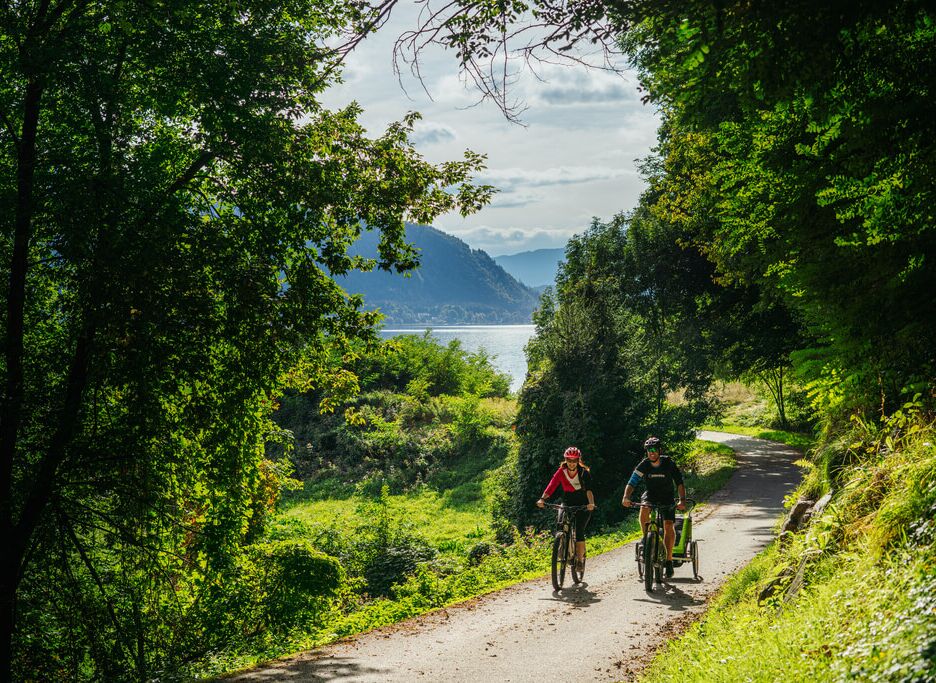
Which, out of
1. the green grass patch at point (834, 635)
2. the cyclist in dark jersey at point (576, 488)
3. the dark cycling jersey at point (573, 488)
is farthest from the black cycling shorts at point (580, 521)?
the green grass patch at point (834, 635)

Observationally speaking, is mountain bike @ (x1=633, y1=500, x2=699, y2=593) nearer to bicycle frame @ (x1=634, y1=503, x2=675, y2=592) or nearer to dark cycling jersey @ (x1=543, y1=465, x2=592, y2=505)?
bicycle frame @ (x1=634, y1=503, x2=675, y2=592)

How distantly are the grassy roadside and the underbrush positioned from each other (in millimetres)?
5154

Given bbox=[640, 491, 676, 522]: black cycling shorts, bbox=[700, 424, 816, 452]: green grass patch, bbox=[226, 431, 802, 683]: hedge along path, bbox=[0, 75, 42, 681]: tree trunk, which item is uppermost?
bbox=[0, 75, 42, 681]: tree trunk

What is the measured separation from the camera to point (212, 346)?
8703 millimetres

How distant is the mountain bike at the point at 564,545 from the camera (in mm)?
11078

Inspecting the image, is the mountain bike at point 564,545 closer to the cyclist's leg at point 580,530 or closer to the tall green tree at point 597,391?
the cyclist's leg at point 580,530

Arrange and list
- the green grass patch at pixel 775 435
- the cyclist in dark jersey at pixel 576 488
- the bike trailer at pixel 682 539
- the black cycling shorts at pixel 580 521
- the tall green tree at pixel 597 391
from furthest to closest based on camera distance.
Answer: the green grass patch at pixel 775 435, the tall green tree at pixel 597 391, the black cycling shorts at pixel 580 521, the cyclist in dark jersey at pixel 576 488, the bike trailer at pixel 682 539

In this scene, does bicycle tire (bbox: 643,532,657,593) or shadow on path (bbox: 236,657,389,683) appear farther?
bicycle tire (bbox: 643,532,657,593)

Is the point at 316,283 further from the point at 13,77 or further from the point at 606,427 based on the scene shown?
the point at 606,427

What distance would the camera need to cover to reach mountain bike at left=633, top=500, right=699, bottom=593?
10.5 meters

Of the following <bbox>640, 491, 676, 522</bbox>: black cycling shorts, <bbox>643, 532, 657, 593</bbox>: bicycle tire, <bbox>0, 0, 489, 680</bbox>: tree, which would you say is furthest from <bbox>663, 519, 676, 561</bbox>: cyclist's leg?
<bbox>0, 0, 489, 680</bbox>: tree

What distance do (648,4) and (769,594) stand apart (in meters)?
6.21

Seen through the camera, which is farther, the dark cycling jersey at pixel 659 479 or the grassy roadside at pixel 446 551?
the grassy roadside at pixel 446 551

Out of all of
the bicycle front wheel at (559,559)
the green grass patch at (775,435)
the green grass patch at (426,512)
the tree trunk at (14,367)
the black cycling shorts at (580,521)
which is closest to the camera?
the tree trunk at (14,367)
